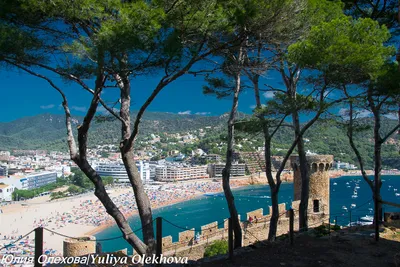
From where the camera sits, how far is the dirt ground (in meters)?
3.85

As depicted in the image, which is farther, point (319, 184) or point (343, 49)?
point (319, 184)

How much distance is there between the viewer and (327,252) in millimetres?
4285

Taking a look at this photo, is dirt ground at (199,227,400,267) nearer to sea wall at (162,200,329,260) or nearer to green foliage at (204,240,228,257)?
sea wall at (162,200,329,260)

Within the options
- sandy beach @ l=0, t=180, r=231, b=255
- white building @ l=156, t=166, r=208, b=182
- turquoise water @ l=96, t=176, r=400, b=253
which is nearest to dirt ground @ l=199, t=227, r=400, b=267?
sandy beach @ l=0, t=180, r=231, b=255

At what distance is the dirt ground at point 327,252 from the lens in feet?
12.6

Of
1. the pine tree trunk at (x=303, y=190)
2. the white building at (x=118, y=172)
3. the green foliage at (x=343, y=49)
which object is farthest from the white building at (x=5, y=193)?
the green foliage at (x=343, y=49)

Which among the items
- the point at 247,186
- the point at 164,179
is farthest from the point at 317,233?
the point at 164,179

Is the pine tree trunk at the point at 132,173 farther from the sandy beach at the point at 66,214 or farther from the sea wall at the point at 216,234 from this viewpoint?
the sandy beach at the point at 66,214

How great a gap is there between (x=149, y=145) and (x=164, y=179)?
5455cm

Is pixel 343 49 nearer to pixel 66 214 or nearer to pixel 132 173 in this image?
pixel 132 173

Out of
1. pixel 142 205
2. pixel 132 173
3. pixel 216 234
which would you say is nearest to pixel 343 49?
pixel 132 173

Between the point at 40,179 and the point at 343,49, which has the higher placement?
the point at 343,49

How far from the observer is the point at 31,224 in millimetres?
29031

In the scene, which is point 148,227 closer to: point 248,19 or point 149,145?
point 248,19
